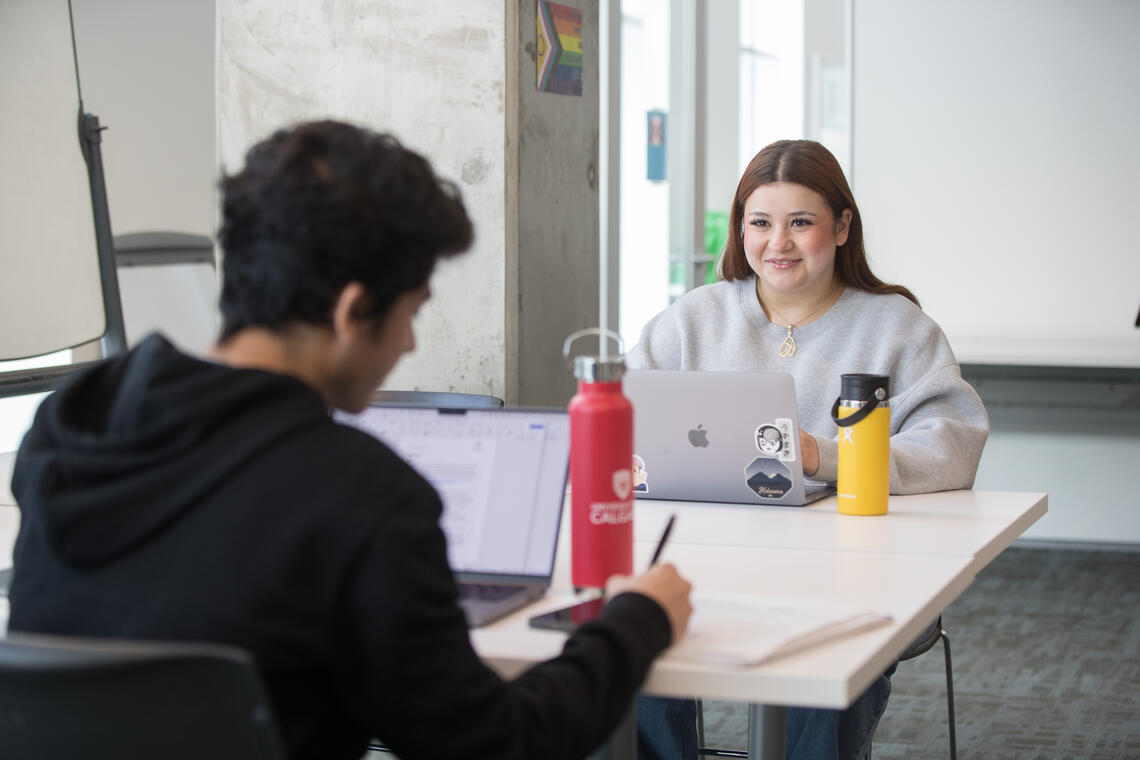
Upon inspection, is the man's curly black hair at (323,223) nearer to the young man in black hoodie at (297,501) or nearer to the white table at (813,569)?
the young man in black hoodie at (297,501)

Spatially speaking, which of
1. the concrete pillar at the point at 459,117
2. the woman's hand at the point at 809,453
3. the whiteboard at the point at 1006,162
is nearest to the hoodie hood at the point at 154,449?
the woman's hand at the point at 809,453

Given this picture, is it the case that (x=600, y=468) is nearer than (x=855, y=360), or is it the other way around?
(x=600, y=468)

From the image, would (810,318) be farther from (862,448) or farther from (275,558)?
(275,558)

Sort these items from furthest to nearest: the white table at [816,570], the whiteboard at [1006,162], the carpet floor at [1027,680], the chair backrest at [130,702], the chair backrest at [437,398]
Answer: the whiteboard at [1006,162], the carpet floor at [1027,680], the chair backrest at [437,398], the white table at [816,570], the chair backrest at [130,702]

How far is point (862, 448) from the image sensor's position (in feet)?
5.55

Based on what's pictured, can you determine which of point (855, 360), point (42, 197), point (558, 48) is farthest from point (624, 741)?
point (558, 48)

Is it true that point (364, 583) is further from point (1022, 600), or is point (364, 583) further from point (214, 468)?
point (1022, 600)

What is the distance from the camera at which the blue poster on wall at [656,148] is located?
16.0 ft

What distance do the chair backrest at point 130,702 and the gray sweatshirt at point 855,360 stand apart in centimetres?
126

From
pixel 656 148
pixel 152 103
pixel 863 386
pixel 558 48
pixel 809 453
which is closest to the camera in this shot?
pixel 863 386

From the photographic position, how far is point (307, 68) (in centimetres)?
281

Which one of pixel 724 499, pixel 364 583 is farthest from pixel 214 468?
pixel 724 499

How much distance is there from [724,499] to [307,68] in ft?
5.21

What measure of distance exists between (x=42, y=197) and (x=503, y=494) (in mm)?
1529
